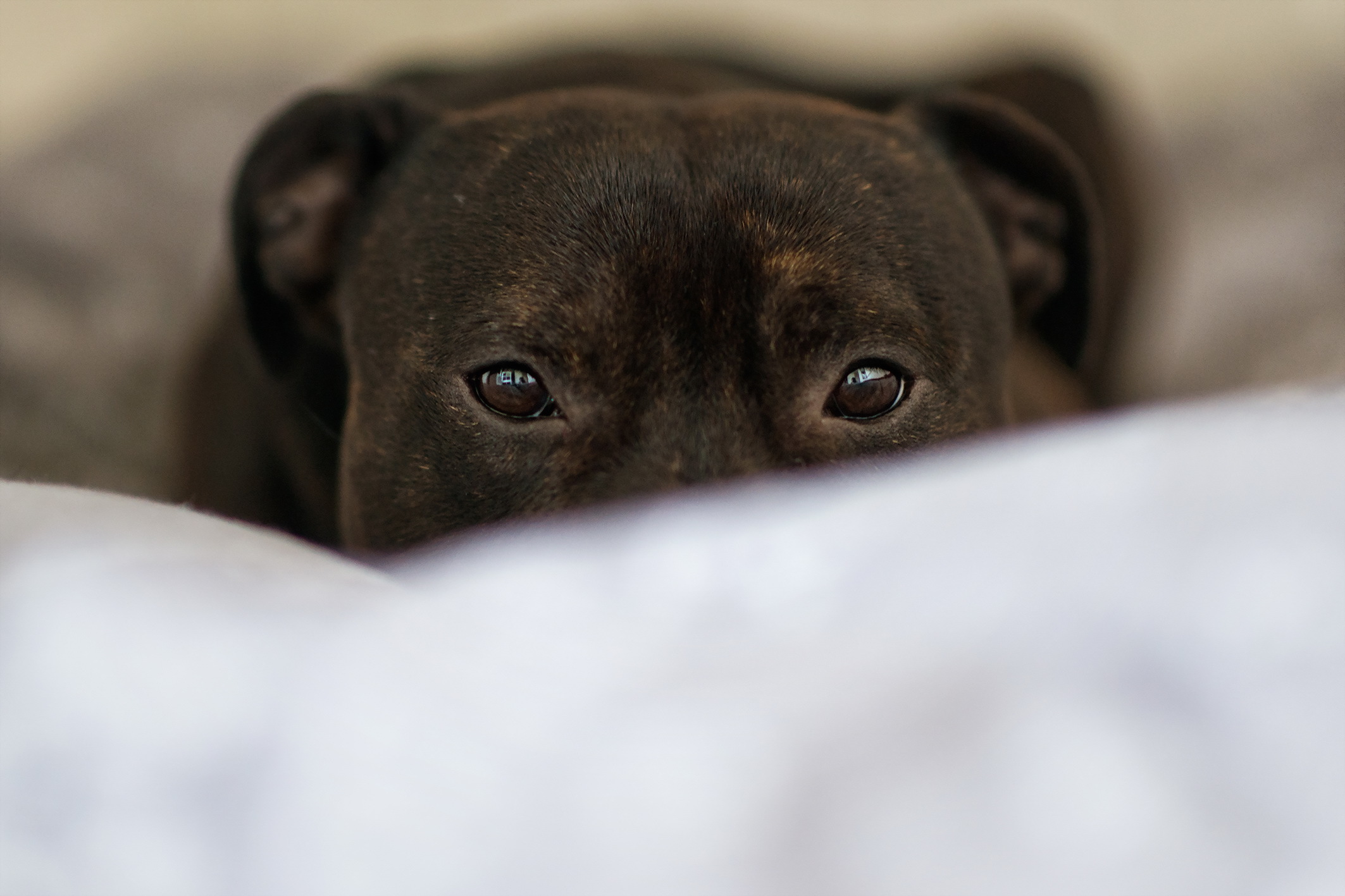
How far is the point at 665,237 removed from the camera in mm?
1067

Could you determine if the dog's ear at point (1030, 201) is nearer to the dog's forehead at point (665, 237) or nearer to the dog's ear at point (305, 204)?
the dog's forehead at point (665, 237)

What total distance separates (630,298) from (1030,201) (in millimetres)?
696

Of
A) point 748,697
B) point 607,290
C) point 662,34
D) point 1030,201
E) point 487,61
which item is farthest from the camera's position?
point 662,34

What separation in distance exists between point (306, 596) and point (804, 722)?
11.4 inches

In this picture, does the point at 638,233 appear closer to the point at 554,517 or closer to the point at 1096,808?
the point at 554,517

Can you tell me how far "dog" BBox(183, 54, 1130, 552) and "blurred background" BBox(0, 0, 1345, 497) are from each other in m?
0.51

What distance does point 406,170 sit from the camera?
127 centimetres

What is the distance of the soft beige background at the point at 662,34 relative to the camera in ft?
8.35

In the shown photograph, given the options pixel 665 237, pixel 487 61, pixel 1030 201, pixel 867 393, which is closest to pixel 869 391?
pixel 867 393

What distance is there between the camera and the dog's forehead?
106 cm

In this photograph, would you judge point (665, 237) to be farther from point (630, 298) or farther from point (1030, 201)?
point (1030, 201)

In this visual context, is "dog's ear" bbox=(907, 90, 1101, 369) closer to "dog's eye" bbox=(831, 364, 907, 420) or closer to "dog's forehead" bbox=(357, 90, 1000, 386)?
"dog's forehead" bbox=(357, 90, 1000, 386)

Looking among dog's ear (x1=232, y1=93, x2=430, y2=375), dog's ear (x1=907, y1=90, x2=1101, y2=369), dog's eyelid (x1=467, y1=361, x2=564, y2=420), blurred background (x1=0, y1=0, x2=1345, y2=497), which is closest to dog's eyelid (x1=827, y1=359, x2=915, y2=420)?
dog's eyelid (x1=467, y1=361, x2=564, y2=420)

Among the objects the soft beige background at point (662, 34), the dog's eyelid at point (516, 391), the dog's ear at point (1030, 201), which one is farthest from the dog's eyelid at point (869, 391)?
the soft beige background at point (662, 34)
